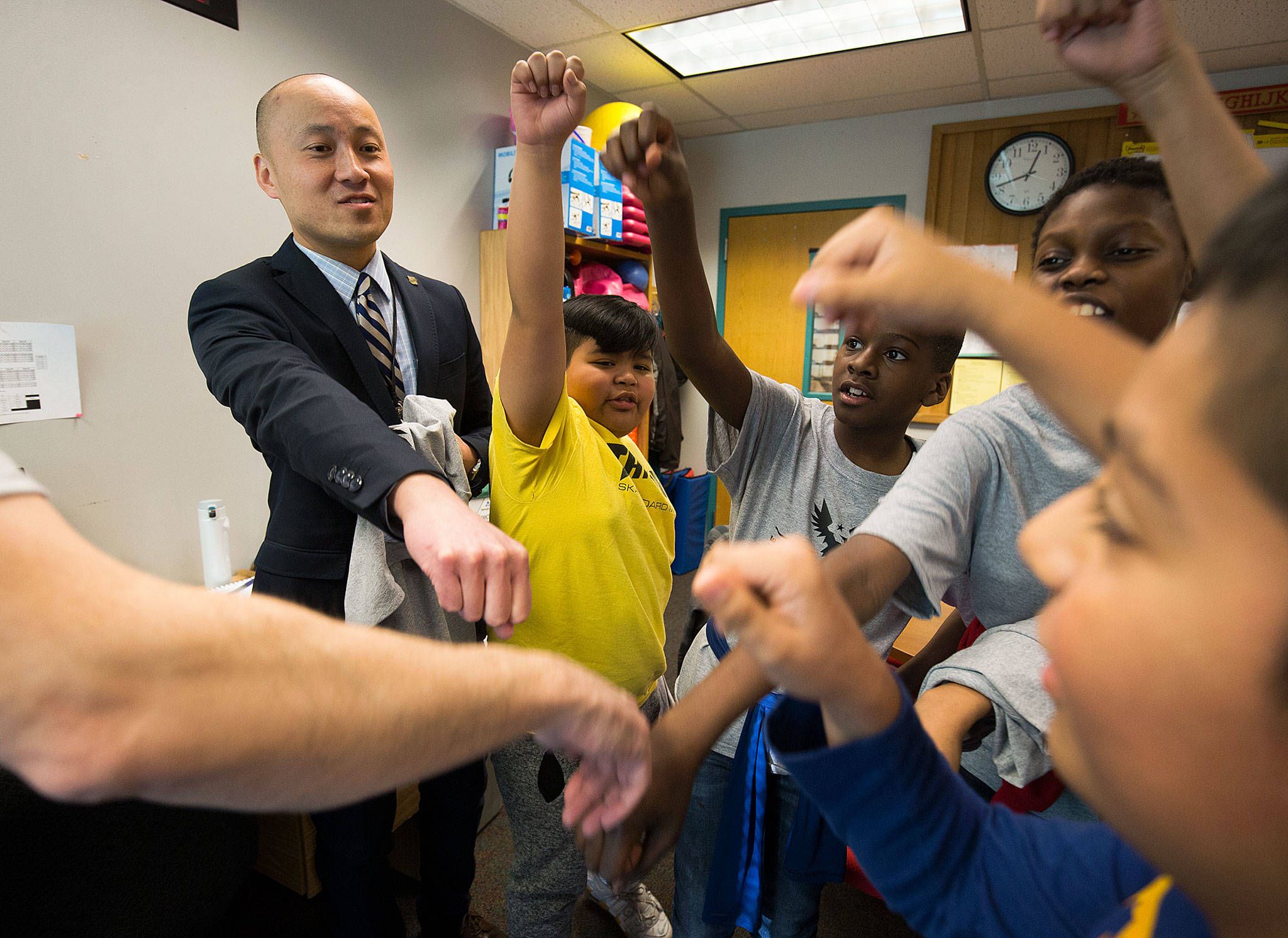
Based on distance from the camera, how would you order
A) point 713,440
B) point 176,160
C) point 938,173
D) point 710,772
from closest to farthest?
1. point 710,772
2. point 713,440
3. point 176,160
4. point 938,173

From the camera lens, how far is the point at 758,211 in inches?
188

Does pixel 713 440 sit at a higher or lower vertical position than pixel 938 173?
lower

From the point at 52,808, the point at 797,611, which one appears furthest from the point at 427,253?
the point at 797,611

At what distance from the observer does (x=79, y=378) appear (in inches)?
72.9

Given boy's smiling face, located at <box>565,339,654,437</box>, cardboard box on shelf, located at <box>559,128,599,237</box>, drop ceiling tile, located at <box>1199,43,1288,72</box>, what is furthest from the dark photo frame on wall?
drop ceiling tile, located at <box>1199,43,1288,72</box>

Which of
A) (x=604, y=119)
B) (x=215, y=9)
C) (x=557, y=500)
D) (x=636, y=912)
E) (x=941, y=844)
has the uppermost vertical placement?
(x=604, y=119)

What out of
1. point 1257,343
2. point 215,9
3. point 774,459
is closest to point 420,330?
point 774,459

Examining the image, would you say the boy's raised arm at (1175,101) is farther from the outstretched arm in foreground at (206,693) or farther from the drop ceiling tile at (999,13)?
the drop ceiling tile at (999,13)

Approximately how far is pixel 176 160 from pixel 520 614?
2.17 meters

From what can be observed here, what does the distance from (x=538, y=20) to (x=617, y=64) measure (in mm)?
644

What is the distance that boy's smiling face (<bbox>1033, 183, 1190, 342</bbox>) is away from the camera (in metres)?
0.89

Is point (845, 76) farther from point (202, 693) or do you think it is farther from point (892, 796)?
point (202, 693)

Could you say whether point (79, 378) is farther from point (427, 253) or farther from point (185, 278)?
point (427, 253)

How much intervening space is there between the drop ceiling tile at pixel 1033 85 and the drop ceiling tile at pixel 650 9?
1.85 meters
